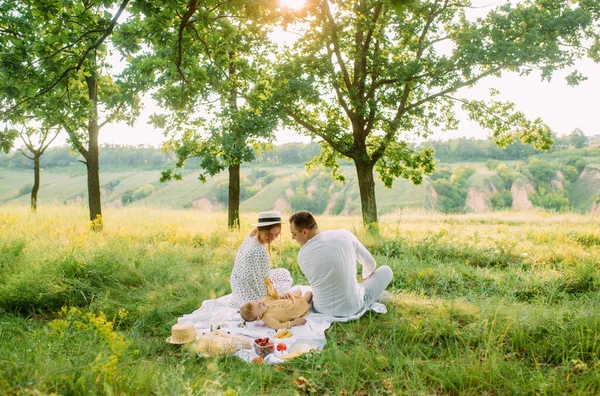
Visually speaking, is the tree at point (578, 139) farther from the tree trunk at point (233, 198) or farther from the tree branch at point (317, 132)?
the tree trunk at point (233, 198)

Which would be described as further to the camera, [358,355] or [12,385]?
[358,355]

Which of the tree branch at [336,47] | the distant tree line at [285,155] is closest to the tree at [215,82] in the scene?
the tree branch at [336,47]

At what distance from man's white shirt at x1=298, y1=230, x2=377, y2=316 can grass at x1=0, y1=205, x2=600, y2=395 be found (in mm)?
303

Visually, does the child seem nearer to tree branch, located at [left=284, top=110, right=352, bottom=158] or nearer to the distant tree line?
tree branch, located at [left=284, top=110, right=352, bottom=158]

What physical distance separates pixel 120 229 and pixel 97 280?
4714mm

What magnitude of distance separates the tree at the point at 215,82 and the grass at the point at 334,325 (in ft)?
7.89

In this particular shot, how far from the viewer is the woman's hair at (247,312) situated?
5312 millimetres

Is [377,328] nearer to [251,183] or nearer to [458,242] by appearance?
[458,242]

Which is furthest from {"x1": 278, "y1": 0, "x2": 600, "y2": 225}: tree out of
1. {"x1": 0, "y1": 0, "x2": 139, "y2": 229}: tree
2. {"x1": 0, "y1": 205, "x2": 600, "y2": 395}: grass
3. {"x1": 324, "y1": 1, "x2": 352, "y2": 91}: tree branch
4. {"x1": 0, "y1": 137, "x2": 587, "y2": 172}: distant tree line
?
{"x1": 0, "y1": 137, "x2": 587, "y2": 172}: distant tree line

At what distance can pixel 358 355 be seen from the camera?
154 inches

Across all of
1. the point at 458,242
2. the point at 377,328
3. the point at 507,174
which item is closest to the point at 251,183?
the point at 507,174

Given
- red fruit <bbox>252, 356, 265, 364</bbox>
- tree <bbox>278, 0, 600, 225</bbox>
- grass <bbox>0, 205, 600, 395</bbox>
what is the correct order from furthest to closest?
tree <bbox>278, 0, 600, 225</bbox>, red fruit <bbox>252, 356, 265, 364</bbox>, grass <bbox>0, 205, 600, 395</bbox>

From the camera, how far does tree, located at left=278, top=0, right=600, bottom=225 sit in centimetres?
989

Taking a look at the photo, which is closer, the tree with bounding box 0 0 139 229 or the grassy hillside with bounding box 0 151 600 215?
the tree with bounding box 0 0 139 229
